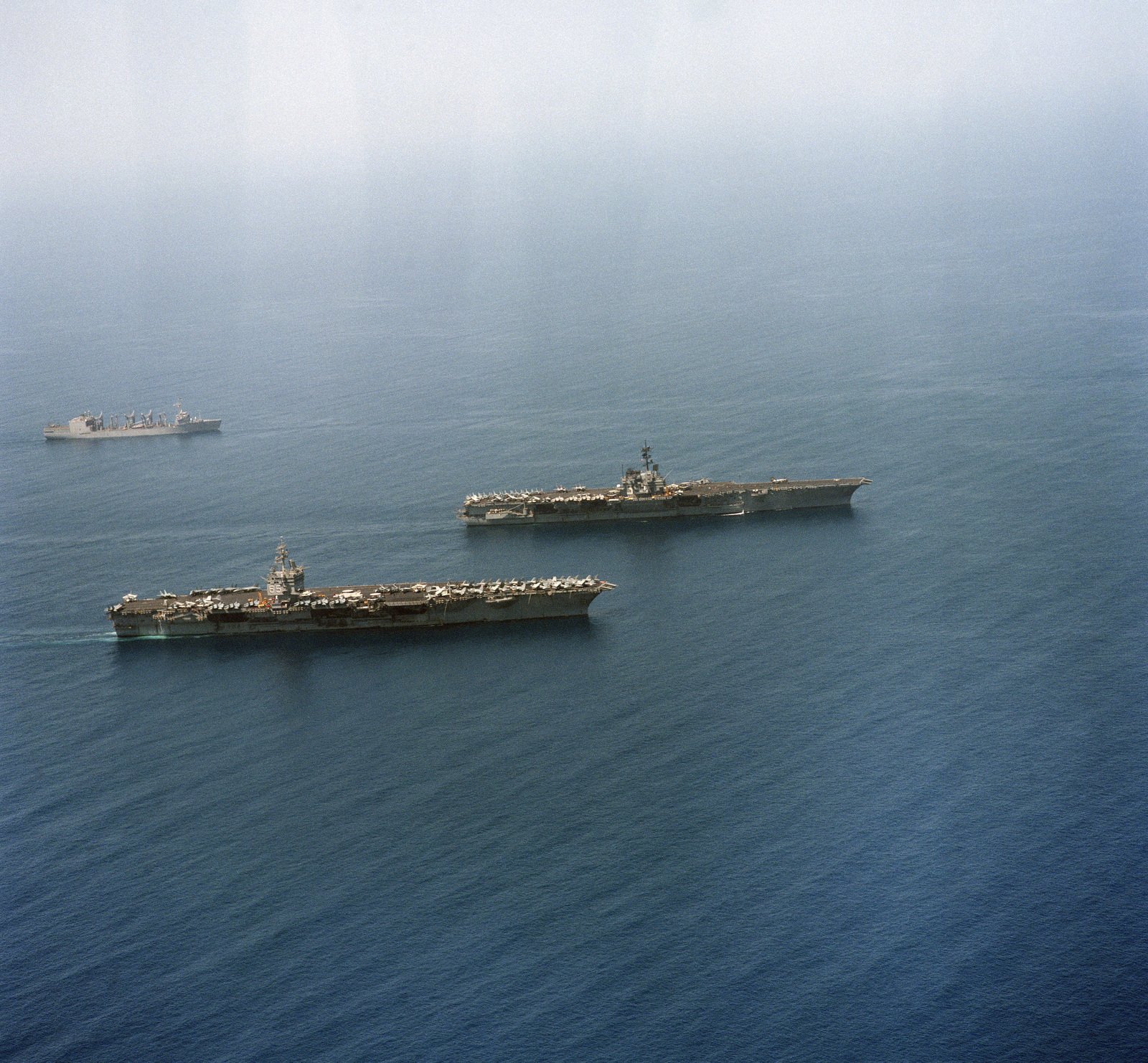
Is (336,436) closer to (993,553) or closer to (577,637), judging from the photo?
(577,637)

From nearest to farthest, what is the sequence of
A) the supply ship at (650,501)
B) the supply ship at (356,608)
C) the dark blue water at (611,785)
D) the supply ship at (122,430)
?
1. the dark blue water at (611,785)
2. the supply ship at (356,608)
3. the supply ship at (650,501)
4. the supply ship at (122,430)

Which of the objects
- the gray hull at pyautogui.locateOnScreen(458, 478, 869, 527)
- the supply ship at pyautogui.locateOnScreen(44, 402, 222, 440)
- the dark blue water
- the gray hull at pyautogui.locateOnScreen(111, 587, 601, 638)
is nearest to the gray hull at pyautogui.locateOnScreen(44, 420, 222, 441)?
the supply ship at pyautogui.locateOnScreen(44, 402, 222, 440)

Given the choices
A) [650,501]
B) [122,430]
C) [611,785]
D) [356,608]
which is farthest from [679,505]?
[122,430]

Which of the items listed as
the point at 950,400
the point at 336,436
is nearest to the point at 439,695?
the point at 336,436

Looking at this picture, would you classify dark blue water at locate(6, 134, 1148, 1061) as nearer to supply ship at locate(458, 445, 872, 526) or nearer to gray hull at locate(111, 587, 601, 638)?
gray hull at locate(111, 587, 601, 638)

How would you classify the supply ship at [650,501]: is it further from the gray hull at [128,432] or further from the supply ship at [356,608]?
the gray hull at [128,432]

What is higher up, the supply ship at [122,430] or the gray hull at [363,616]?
the supply ship at [122,430]

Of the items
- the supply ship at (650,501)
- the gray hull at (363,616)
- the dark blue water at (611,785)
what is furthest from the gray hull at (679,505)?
the gray hull at (363,616)

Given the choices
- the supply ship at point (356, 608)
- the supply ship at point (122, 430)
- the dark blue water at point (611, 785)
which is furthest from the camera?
the supply ship at point (122, 430)
